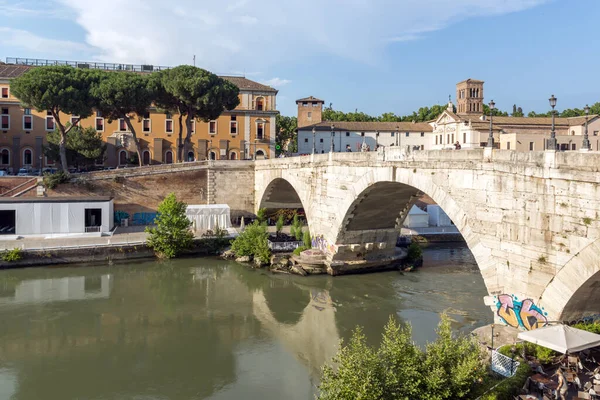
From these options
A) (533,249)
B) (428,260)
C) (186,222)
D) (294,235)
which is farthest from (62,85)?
(533,249)

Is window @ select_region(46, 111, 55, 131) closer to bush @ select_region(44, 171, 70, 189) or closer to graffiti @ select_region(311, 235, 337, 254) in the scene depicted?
bush @ select_region(44, 171, 70, 189)

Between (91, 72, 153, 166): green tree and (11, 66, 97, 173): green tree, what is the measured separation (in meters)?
0.68

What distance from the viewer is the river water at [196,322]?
12.4 m

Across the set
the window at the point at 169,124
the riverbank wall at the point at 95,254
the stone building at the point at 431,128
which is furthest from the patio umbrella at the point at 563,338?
the window at the point at 169,124

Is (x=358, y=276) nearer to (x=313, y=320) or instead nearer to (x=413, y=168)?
(x=313, y=320)

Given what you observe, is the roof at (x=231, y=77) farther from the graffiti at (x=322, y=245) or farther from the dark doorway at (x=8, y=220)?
the graffiti at (x=322, y=245)

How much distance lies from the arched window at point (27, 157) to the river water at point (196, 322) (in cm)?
1965

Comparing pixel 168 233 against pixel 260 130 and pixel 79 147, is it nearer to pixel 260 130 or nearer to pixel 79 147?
pixel 79 147

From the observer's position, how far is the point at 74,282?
69.4 feet

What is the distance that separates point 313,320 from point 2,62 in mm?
40830

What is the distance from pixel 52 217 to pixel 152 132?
55.4 feet

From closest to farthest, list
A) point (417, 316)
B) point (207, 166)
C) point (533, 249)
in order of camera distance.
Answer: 1. point (533, 249)
2. point (417, 316)
3. point (207, 166)

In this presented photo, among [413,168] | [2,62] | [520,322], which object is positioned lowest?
[520,322]

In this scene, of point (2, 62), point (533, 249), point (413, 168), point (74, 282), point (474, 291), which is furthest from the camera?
point (2, 62)
